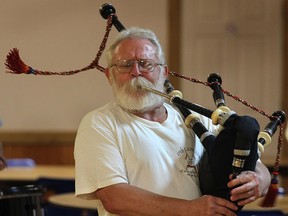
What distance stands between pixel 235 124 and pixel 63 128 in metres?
4.77

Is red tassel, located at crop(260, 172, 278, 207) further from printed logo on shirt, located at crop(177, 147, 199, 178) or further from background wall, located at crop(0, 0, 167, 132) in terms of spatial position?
background wall, located at crop(0, 0, 167, 132)

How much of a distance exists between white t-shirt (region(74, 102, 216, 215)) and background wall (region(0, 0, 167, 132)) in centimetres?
423

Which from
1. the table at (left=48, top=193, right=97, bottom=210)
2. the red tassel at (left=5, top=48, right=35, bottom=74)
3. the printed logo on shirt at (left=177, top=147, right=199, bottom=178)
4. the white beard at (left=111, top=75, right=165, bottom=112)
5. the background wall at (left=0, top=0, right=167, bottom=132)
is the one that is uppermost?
→ the background wall at (left=0, top=0, right=167, bottom=132)

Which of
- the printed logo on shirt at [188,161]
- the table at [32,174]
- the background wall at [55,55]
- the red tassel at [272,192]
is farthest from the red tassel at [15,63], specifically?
the background wall at [55,55]

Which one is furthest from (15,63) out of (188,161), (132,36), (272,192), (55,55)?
(55,55)

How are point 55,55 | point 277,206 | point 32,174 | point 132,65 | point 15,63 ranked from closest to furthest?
point 132,65
point 15,63
point 277,206
point 32,174
point 55,55

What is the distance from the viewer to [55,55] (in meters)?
6.53

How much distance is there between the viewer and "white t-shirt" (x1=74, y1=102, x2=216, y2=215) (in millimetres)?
2152

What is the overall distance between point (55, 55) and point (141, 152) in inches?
175

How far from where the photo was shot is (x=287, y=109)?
6363mm

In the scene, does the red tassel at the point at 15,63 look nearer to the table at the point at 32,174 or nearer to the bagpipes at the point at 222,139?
the bagpipes at the point at 222,139

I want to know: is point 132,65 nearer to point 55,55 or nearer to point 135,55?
point 135,55

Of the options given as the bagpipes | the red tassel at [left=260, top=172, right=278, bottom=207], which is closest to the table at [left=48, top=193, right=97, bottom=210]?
the red tassel at [left=260, top=172, right=278, bottom=207]

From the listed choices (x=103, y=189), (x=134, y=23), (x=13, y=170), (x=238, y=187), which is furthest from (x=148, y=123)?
(x=134, y=23)
